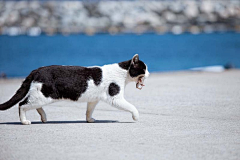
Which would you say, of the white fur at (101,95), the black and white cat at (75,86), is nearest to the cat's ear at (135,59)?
the black and white cat at (75,86)

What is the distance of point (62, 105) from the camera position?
1044 cm

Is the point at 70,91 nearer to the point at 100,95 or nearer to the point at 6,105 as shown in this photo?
the point at 100,95

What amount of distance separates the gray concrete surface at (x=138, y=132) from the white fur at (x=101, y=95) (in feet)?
0.83

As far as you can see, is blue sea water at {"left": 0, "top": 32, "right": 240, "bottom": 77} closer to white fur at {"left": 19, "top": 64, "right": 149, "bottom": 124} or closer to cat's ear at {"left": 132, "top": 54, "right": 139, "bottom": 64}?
white fur at {"left": 19, "top": 64, "right": 149, "bottom": 124}

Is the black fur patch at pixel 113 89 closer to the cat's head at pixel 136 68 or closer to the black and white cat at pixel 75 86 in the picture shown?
the black and white cat at pixel 75 86

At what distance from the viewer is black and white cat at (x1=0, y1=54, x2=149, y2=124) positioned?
7.57 m

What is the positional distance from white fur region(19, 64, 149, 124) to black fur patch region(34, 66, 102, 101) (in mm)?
68

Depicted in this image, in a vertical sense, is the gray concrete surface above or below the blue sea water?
below

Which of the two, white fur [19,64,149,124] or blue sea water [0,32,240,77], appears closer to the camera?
white fur [19,64,149,124]

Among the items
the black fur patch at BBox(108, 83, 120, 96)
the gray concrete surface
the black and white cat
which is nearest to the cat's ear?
the black and white cat

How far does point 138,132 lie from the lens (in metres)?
7.12

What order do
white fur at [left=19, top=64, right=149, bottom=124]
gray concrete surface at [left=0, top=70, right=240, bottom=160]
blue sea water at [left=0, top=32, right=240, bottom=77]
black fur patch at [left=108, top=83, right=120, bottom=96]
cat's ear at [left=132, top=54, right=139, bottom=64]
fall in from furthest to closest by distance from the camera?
blue sea water at [left=0, top=32, right=240, bottom=77] < cat's ear at [left=132, top=54, right=139, bottom=64] < black fur patch at [left=108, top=83, right=120, bottom=96] < white fur at [left=19, top=64, right=149, bottom=124] < gray concrete surface at [left=0, top=70, right=240, bottom=160]

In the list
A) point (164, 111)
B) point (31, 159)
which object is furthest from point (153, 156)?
point (164, 111)

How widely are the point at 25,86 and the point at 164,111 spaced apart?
290 centimetres
